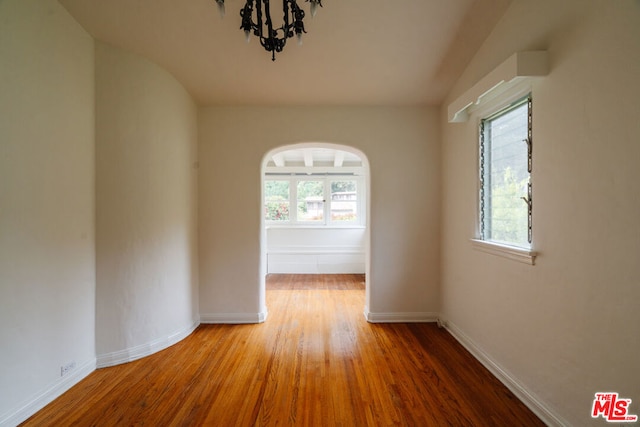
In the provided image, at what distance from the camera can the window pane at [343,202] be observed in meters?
5.95

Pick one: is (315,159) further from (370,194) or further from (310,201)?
(370,194)

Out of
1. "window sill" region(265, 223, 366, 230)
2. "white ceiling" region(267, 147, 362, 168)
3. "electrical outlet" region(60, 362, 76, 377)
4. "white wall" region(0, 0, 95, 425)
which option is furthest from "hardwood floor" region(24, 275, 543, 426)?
"white ceiling" region(267, 147, 362, 168)

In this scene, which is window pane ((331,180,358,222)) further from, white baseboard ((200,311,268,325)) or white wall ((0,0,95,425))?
white wall ((0,0,95,425))

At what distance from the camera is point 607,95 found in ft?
4.39

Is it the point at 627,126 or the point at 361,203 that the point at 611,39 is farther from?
the point at 361,203

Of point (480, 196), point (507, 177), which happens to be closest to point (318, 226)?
point (480, 196)

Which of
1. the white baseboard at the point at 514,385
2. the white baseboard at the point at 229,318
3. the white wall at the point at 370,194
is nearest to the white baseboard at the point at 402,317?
the white wall at the point at 370,194

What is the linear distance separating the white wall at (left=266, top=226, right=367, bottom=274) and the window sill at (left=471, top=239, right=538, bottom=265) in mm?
3283

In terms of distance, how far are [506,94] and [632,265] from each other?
1434 millimetres

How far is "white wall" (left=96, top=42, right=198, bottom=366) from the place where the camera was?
227 cm

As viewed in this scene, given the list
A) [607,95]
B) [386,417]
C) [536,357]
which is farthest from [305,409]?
[607,95]

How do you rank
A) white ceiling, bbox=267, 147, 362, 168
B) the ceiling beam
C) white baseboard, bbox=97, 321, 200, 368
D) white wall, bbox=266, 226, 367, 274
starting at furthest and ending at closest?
white wall, bbox=266, 226, 367, 274, white ceiling, bbox=267, 147, 362, 168, the ceiling beam, white baseboard, bbox=97, 321, 200, 368

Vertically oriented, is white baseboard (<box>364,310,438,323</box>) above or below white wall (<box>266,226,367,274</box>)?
below

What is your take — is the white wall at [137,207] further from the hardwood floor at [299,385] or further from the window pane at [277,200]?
the window pane at [277,200]
